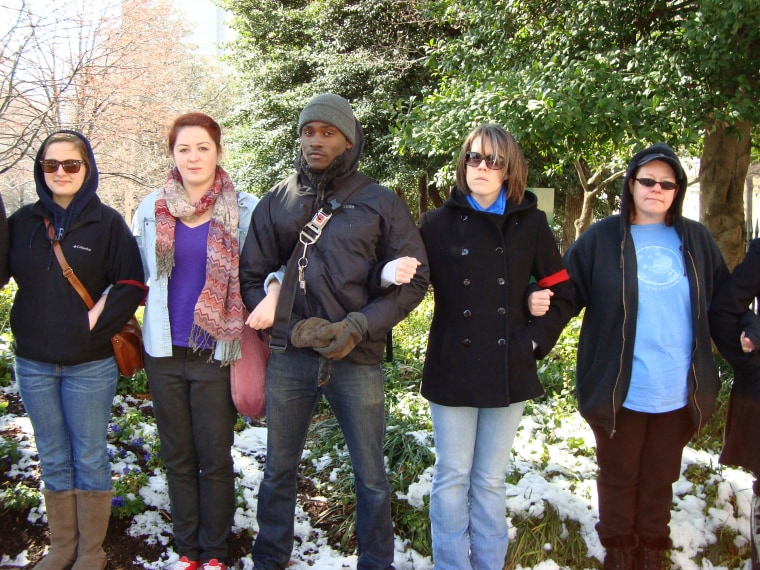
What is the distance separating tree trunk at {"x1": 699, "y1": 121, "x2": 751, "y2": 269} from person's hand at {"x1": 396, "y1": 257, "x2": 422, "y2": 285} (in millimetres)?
4735

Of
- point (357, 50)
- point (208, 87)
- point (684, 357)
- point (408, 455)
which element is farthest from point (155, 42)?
point (208, 87)

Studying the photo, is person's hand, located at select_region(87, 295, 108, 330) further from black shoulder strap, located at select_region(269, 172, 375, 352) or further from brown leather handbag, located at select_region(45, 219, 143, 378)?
black shoulder strap, located at select_region(269, 172, 375, 352)

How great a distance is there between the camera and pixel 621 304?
2.81 metres

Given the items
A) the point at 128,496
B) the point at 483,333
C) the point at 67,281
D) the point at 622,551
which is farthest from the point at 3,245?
the point at 622,551

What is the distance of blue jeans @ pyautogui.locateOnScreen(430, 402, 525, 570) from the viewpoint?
2.79m

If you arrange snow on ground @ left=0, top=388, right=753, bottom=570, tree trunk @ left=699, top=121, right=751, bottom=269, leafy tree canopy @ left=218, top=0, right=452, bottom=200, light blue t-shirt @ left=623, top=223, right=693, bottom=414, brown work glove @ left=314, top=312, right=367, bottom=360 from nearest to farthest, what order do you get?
brown work glove @ left=314, top=312, right=367, bottom=360 < light blue t-shirt @ left=623, top=223, right=693, bottom=414 < snow on ground @ left=0, top=388, right=753, bottom=570 < tree trunk @ left=699, top=121, right=751, bottom=269 < leafy tree canopy @ left=218, top=0, right=452, bottom=200

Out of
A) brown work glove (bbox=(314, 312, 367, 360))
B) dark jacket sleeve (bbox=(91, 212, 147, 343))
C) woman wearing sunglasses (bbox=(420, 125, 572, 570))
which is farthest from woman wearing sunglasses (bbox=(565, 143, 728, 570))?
dark jacket sleeve (bbox=(91, 212, 147, 343))

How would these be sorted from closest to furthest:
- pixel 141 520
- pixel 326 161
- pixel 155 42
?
1. pixel 326 161
2. pixel 141 520
3. pixel 155 42

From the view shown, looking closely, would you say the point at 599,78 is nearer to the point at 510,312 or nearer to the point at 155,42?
the point at 510,312

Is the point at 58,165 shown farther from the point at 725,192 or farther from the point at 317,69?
the point at 317,69

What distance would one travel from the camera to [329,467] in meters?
4.03

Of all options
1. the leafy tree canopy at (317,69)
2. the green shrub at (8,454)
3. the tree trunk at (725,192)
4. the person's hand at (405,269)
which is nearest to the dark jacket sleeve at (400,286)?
the person's hand at (405,269)

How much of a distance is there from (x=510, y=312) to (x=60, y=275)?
2.02 m

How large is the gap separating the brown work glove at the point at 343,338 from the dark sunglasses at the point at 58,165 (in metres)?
1.42
